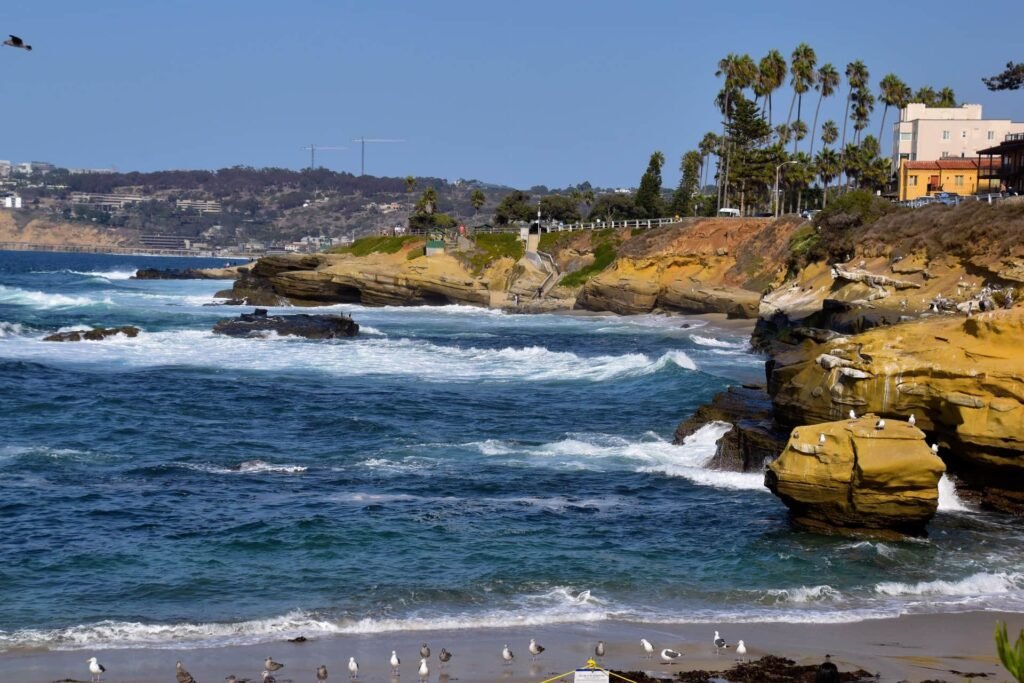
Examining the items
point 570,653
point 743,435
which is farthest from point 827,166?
point 570,653

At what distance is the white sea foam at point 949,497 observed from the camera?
2695 cm

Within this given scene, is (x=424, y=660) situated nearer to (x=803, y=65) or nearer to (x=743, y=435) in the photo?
(x=743, y=435)

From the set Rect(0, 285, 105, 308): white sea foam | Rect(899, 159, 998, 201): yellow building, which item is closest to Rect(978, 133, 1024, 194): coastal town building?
Rect(899, 159, 998, 201): yellow building

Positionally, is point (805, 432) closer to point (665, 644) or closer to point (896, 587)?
point (896, 587)

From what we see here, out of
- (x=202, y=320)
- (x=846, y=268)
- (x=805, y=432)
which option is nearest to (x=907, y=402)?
(x=805, y=432)

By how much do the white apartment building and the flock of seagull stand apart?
81.5m

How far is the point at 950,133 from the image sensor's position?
9531 centimetres

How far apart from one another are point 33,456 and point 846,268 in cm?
3438

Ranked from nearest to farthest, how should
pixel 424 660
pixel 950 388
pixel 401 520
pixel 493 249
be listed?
1. pixel 424 660
2. pixel 950 388
3. pixel 401 520
4. pixel 493 249

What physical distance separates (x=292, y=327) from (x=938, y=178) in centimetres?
4459

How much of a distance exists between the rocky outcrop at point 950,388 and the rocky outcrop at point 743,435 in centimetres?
153

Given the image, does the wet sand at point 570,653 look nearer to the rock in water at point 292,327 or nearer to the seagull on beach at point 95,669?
the seagull on beach at point 95,669

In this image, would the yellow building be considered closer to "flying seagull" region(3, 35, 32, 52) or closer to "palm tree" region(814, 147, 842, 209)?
"palm tree" region(814, 147, 842, 209)

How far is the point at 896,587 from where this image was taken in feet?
71.5
